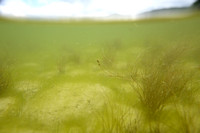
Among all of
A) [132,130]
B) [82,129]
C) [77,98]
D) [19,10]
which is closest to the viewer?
[132,130]

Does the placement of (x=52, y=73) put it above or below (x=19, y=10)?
below

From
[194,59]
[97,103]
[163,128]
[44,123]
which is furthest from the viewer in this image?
[194,59]

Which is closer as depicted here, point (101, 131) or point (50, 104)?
point (101, 131)

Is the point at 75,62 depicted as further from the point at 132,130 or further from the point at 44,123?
the point at 132,130

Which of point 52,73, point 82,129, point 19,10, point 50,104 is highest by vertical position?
point 19,10

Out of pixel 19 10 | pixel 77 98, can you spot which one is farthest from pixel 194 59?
pixel 19 10

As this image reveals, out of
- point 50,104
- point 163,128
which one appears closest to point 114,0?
point 50,104

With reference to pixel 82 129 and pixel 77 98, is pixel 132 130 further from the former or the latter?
pixel 77 98

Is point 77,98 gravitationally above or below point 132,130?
above

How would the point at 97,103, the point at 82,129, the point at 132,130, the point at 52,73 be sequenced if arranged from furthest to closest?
the point at 52,73
the point at 97,103
the point at 82,129
the point at 132,130
